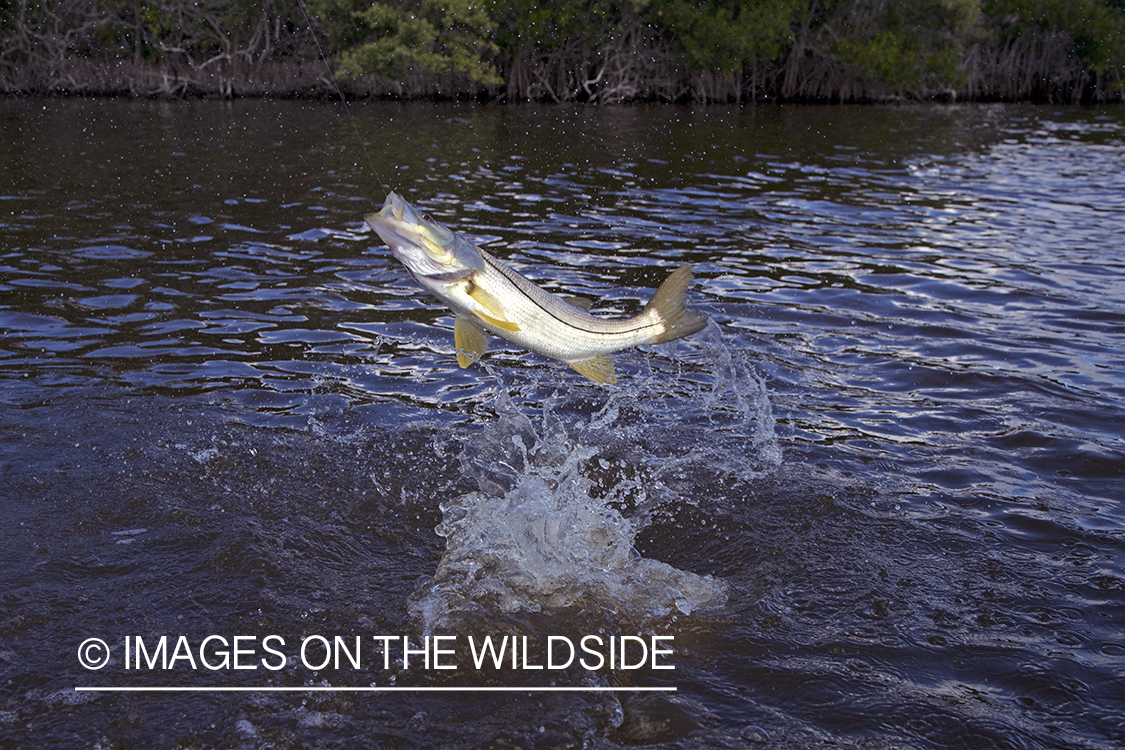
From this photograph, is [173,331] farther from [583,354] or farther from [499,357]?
[583,354]

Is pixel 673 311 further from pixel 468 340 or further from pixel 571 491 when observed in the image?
pixel 571 491

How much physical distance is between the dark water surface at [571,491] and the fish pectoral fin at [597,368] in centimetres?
143

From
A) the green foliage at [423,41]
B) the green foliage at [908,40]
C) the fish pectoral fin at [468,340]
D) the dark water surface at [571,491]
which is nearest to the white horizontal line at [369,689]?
the dark water surface at [571,491]

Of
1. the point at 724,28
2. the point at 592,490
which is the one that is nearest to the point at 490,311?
the point at 592,490

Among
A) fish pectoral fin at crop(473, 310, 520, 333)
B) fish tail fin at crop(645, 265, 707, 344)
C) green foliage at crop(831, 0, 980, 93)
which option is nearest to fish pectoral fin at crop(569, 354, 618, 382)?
fish tail fin at crop(645, 265, 707, 344)

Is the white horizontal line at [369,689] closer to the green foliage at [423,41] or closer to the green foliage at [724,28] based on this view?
the green foliage at [423,41]

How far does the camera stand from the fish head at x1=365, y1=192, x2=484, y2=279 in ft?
12.6

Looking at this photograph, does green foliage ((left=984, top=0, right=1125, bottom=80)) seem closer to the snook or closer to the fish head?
the snook

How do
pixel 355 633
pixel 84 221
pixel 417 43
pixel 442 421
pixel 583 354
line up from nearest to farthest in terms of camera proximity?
1. pixel 583 354
2. pixel 355 633
3. pixel 442 421
4. pixel 84 221
5. pixel 417 43

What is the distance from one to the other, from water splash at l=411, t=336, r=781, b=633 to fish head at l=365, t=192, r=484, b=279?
2012 millimetres

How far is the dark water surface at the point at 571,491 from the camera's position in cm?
446

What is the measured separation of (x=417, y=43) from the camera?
36375mm

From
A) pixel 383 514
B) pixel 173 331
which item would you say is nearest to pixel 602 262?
pixel 173 331

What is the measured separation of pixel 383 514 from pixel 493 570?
103cm
